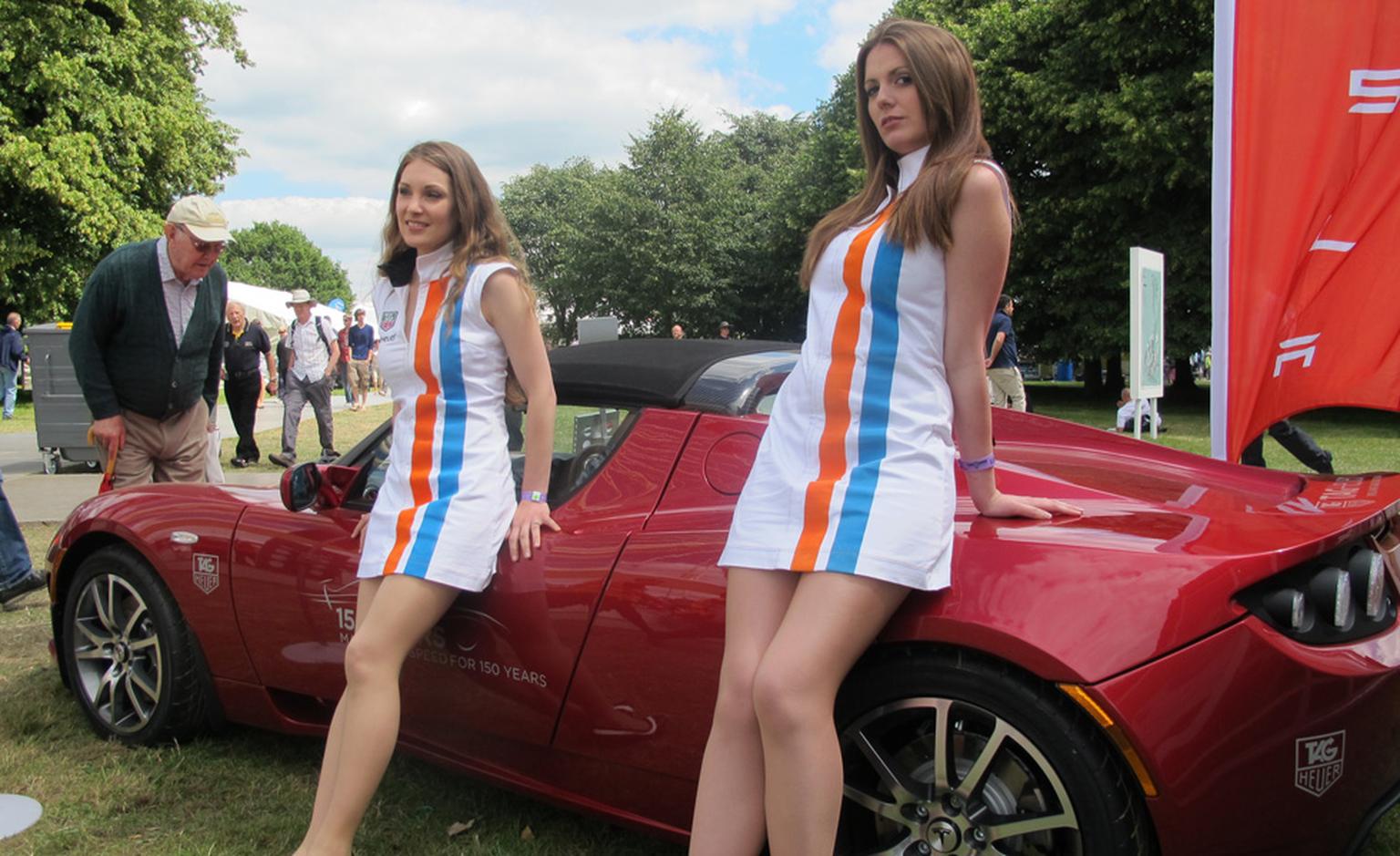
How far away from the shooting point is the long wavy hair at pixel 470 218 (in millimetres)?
2592

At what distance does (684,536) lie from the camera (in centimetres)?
232

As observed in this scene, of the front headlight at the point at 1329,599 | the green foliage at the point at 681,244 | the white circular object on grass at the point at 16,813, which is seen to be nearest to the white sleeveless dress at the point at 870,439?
the front headlight at the point at 1329,599

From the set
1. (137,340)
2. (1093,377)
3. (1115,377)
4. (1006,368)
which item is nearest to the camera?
(137,340)

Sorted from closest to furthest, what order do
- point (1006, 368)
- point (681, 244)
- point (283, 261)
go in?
point (1006, 368) < point (681, 244) < point (283, 261)

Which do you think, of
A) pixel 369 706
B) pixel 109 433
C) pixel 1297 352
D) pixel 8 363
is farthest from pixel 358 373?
pixel 369 706

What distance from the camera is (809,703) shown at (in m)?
1.85

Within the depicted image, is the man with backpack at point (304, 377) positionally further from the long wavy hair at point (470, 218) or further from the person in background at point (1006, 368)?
the long wavy hair at point (470, 218)

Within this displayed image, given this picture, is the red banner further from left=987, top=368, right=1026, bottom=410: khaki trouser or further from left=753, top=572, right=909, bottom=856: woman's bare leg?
left=987, top=368, right=1026, bottom=410: khaki trouser

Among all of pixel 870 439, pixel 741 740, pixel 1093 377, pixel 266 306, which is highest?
pixel 266 306

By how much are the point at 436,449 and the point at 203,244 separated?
82.4 inches

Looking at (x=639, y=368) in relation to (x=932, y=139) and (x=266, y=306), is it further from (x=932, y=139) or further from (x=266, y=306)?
(x=266, y=306)

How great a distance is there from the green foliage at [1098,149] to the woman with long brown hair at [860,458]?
786 inches

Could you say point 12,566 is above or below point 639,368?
below

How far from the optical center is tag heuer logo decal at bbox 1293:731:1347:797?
1843 millimetres
